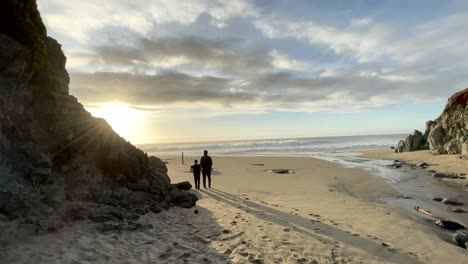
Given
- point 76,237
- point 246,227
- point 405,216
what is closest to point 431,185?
point 405,216

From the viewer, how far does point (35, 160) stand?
31.3ft

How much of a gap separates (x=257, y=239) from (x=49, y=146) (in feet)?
24.8

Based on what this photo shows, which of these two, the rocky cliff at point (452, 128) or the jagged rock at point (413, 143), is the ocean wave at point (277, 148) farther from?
the rocky cliff at point (452, 128)

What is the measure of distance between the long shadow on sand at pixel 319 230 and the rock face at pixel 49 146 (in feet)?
9.86

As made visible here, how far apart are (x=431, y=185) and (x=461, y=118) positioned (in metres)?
24.6

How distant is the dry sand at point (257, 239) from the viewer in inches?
305

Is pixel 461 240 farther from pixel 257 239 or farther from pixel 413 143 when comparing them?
pixel 413 143

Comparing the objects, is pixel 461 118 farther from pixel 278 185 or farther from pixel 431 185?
pixel 278 185

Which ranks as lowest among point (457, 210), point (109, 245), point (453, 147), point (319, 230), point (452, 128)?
point (457, 210)

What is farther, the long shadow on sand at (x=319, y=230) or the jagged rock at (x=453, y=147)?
the jagged rock at (x=453, y=147)

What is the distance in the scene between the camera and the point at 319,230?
1075 centimetres

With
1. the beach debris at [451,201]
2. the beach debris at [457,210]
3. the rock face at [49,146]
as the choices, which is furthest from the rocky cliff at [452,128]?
the rock face at [49,146]

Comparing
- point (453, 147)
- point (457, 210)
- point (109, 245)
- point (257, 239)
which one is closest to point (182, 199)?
point (257, 239)

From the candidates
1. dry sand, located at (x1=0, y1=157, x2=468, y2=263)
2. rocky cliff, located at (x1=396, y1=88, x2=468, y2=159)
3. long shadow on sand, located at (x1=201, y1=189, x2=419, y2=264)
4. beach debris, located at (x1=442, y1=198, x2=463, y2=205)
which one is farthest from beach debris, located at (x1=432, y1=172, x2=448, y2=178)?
long shadow on sand, located at (x1=201, y1=189, x2=419, y2=264)
